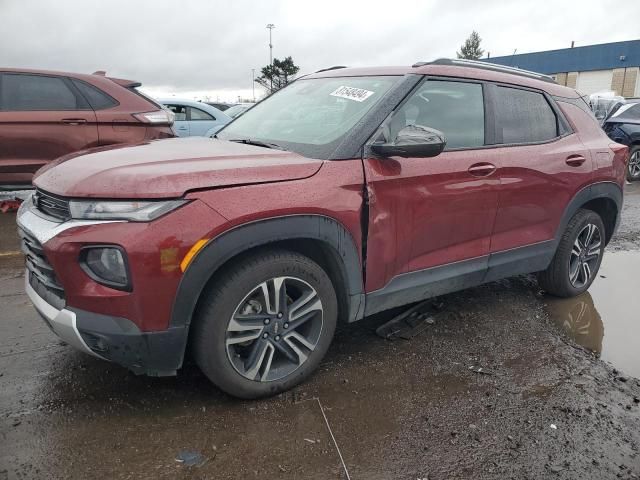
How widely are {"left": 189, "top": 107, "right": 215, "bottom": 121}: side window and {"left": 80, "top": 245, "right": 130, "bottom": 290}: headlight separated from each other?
8509mm

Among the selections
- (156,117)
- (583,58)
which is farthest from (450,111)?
(583,58)

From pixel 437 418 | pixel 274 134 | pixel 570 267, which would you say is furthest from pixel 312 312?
pixel 570 267

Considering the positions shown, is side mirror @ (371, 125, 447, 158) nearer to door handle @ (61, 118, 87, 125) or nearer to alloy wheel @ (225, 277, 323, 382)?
alloy wheel @ (225, 277, 323, 382)

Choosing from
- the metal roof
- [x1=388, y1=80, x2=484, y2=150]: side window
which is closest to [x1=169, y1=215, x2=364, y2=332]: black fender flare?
[x1=388, y1=80, x2=484, y2=150]: side window

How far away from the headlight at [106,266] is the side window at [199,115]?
8509 millimetres

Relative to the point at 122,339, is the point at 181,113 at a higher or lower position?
higher

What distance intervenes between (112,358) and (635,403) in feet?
8.89

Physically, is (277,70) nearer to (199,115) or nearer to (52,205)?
(199,115)

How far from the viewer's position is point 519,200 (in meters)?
3.46

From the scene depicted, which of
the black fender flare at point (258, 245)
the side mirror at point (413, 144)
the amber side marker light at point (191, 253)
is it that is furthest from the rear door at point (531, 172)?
the amber side marker light at point (191, 253)

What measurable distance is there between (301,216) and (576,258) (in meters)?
2.77

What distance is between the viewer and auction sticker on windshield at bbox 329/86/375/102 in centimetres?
307

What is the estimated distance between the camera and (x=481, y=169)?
3203 mm

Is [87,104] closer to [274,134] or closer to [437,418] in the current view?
[274,134]
